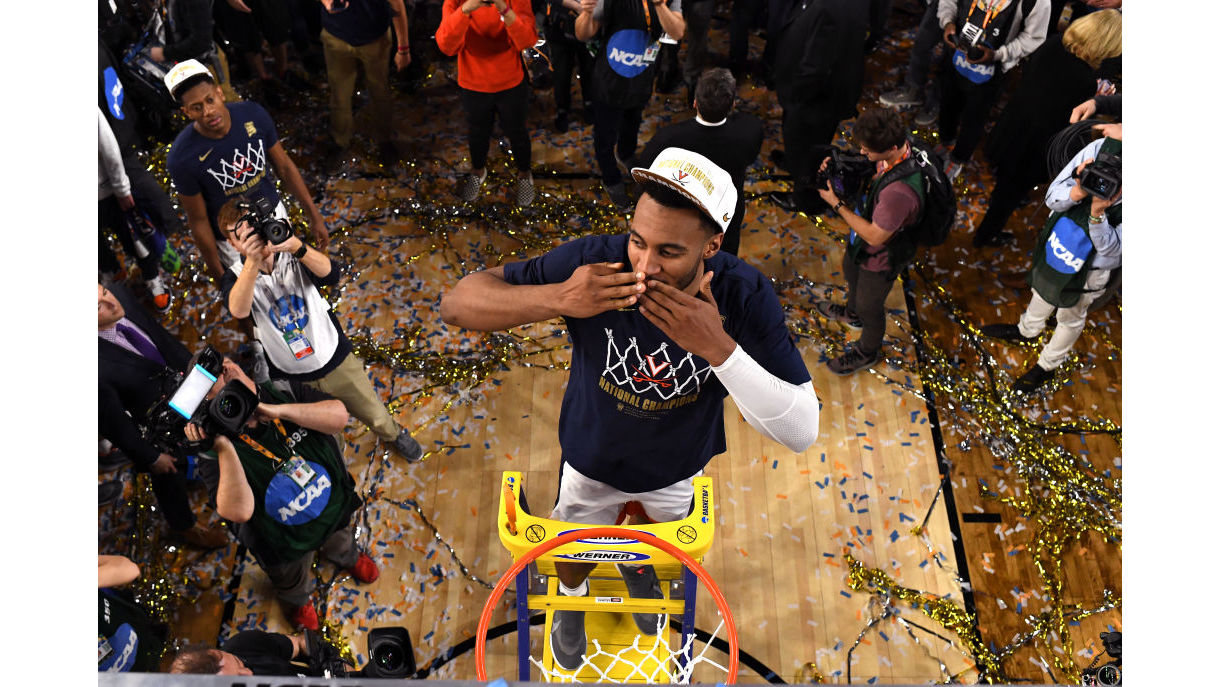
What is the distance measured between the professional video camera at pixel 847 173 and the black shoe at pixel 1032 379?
4.82 ft

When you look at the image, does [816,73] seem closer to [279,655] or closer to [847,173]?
[847,173]

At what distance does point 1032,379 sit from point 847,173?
1637 millimetres

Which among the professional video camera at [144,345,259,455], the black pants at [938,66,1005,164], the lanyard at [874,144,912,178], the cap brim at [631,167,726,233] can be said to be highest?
the cap brim at [631,167,726,233]

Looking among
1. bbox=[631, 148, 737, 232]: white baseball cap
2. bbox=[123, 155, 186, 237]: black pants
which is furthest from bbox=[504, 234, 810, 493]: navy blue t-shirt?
bbox=[123, 155, 186, 237]: black pants

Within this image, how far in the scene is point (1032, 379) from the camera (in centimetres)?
473

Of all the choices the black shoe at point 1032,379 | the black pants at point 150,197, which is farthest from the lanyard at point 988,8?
the black pants at point 150,197

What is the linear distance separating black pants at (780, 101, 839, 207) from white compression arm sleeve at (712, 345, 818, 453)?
124 inches

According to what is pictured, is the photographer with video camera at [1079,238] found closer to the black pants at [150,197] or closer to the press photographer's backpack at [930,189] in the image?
the press photographer's backpack at [930,189]

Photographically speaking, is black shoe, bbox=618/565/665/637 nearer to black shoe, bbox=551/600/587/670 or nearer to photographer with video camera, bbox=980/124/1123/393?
black shoe, bbox=551/600/587/670

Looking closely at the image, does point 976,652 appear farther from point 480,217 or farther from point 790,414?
point 480,217

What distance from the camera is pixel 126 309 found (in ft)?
11.3

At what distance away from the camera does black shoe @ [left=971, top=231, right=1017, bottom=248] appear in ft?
18.1

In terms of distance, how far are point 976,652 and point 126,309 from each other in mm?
3946

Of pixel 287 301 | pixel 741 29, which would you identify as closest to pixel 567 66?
pixel 741 29
